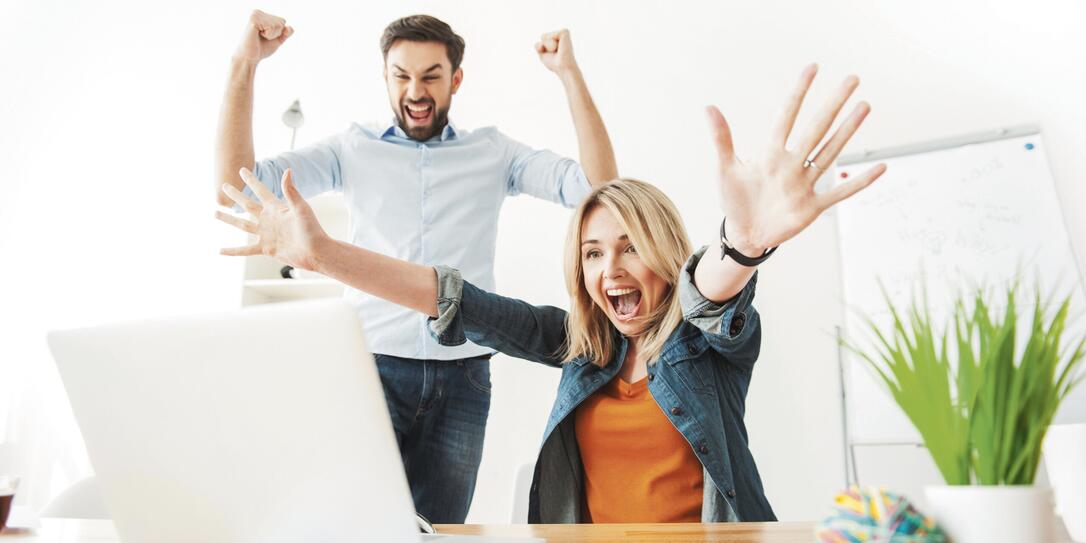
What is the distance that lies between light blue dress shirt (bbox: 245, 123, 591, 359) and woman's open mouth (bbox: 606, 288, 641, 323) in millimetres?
544

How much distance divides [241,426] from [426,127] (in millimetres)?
1396

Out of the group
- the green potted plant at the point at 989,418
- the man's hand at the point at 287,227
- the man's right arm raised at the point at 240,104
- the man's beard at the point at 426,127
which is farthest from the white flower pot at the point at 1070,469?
the man's right arm raised at the point at 240,104

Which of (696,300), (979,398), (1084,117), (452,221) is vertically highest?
(1084,117)

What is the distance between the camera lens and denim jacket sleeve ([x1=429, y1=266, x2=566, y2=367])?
4.09 ft

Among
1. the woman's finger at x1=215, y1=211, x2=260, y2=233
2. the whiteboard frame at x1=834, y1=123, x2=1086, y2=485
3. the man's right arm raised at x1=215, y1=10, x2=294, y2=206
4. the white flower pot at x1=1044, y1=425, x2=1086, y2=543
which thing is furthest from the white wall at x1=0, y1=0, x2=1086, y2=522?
the white flower pot at x1=1044, y1=425, x2=1086, y2=543

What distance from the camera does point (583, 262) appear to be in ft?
4.55

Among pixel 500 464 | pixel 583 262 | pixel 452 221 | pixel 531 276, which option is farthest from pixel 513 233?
pixel 583 262

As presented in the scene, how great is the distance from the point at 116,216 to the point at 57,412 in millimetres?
829

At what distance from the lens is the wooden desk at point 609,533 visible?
2.60 feet

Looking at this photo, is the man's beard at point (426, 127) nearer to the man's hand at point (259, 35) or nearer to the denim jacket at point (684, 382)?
the man's hand at point (259, 35)

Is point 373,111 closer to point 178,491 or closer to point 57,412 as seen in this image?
point 57,412

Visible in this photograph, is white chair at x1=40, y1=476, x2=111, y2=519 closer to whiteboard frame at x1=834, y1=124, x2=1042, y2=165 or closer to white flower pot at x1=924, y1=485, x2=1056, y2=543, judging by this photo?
white flower pot at x1=924, y1=485, x2=1056, y2=543

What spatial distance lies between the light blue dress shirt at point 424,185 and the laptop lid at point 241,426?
1.13 metres

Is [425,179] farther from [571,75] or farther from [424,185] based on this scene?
[571,75]
